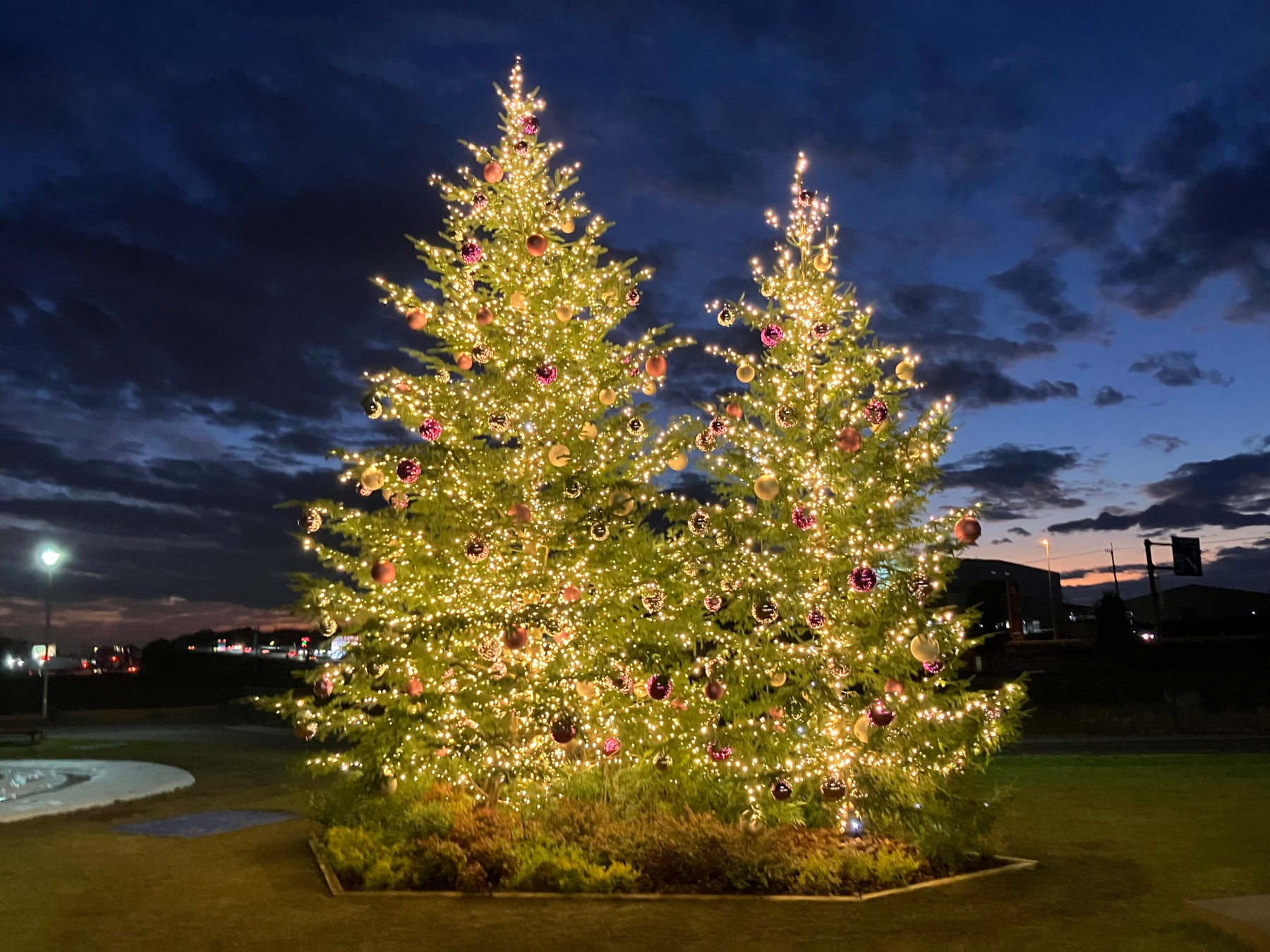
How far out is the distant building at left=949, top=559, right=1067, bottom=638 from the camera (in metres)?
70.2

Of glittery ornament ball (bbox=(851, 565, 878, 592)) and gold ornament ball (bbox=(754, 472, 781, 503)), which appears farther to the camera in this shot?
gold ornament ball (bbox=(754, 472, 781, 503))

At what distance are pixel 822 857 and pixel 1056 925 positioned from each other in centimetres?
219

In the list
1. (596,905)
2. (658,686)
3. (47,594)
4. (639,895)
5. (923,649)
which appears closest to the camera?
(596,905)

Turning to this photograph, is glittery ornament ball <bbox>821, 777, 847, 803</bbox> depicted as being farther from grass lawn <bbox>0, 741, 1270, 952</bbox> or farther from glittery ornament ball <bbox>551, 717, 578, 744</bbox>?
glittery ornament ball <bbox>551, 717, 578, 744</bbox>

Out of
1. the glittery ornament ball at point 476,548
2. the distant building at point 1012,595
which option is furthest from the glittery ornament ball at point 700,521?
the distant building at point 1012,595

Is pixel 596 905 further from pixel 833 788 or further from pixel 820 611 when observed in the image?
pixel 820 611

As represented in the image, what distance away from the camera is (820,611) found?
10.7 meters

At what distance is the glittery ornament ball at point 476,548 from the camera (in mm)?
10570

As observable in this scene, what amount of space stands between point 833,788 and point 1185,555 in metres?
52.5

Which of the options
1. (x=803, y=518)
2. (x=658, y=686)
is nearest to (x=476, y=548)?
(x=658, y=686)

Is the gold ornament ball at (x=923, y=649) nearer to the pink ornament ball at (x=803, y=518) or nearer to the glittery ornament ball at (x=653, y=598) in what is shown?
the pink ornament ball at (x=803, y=518)

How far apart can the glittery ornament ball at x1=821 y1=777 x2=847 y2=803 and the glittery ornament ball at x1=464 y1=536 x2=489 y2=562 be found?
172 inches

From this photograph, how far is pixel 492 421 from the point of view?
11797 millimetres

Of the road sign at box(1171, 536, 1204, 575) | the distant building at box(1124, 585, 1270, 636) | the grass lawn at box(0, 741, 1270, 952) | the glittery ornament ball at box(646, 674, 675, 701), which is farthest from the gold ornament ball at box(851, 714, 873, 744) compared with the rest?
the distant building at box(1124, 585, 1270, 636)
